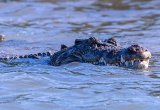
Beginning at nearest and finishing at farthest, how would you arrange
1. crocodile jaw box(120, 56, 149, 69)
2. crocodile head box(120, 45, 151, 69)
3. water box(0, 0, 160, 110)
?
water box(0, 0, 160, 110) < crocodile head box(120, 45, 151, 69) < crocodile jaw box(120, 56, 149, 69)

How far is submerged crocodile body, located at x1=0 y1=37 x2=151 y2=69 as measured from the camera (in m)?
9.66

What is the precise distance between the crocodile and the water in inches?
4.9

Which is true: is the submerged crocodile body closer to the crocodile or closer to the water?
the crocodile

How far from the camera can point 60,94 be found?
833 cm

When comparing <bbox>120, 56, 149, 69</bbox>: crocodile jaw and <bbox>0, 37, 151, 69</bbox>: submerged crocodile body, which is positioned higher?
<bbox>0, 37, 151, 69</bbox>: submerged crocodile body

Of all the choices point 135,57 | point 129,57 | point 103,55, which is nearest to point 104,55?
point 103,55

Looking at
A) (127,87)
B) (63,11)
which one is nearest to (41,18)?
(63,11)

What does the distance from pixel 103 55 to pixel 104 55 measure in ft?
0.07

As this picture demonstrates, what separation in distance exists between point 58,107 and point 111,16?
492 inches

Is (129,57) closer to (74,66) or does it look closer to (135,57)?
(135,57)

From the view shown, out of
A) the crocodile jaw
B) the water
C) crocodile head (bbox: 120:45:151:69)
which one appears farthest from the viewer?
the crocodile jaw

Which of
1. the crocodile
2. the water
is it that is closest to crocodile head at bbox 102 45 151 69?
the crocodile

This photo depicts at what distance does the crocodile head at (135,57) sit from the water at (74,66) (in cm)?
12

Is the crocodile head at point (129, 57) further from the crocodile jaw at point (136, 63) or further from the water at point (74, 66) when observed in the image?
the water at point (74, 66)
